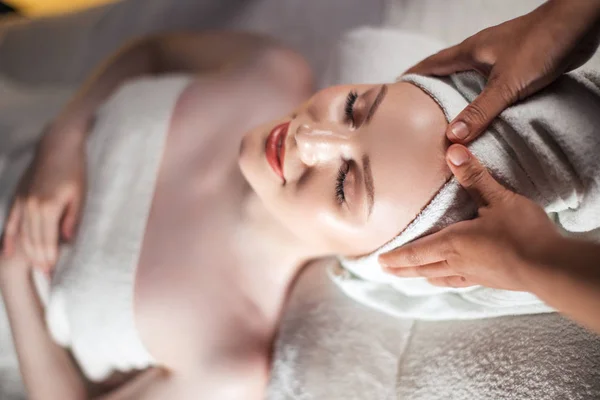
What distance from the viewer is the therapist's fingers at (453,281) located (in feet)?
1.96

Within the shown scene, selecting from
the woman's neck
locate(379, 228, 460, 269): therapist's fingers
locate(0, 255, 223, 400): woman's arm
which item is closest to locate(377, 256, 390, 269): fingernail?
locate(379, 228, 460, 269): therapist's fingers

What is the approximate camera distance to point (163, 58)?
1159 mm

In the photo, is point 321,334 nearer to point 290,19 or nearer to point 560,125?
point 560,125

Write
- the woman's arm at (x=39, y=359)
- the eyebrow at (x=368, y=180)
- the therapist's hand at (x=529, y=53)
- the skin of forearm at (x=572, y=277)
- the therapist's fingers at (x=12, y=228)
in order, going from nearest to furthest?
the skin of forearm at (x=572, y=277) < the therapist's hand at (x=529, y=53) < the eyebrow at (x=368, y=180) < the woman's arm at (x=39, y=359) < the therapist's fingers at (x=12, y=228)

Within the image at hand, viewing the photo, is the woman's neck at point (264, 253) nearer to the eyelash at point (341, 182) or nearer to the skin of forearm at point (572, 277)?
the eyelash at point (341, 182)

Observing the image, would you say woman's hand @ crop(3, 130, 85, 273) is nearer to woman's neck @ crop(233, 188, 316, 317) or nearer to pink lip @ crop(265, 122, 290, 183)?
woman's neck @ crop(233, 188, 316, 317)

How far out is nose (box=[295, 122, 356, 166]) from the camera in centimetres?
67

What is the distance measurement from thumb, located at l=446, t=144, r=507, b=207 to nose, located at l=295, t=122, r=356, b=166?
0.15 metres

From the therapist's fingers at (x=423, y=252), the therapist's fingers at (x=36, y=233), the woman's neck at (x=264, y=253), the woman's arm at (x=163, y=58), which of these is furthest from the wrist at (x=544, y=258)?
the therapist's fingers at (x=36, y=233)

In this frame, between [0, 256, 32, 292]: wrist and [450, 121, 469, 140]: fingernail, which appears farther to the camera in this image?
[0, 256, 32, 292]: wrist

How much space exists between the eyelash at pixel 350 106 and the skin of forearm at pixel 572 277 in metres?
0.32

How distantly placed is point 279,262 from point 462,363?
1.21 ft

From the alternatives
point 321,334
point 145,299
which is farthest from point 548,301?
point 145,299

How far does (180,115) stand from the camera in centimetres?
103
